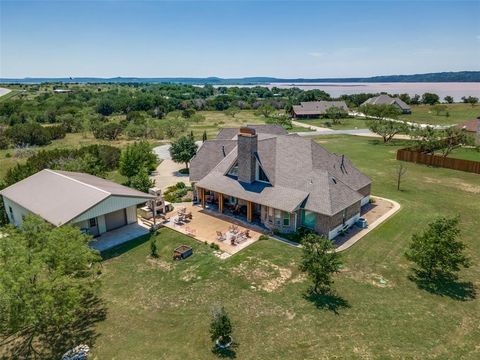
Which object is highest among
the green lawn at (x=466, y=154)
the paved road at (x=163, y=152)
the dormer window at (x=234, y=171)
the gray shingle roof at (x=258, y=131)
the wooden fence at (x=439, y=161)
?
the gray shingle roof at (x=258, y=131)

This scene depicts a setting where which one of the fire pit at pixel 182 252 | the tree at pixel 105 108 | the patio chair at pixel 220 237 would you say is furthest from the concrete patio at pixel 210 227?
the tree at pixel 105 108

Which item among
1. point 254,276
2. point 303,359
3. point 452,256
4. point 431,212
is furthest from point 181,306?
point 431,212

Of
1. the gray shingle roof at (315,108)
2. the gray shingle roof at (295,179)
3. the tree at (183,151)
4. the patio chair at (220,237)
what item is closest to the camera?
the patio chair at (220,237)

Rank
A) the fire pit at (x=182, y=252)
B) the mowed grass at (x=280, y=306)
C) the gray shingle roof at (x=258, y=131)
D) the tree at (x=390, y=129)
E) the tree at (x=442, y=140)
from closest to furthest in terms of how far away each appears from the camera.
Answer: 1. the mowed grass at (x=280, y=306)
2. the fire pit at (x=182, y=252)
3. the gray shingle roof at (x=258, y=131)
4. the tree at (x=442, y=140)
5. the tree at (x=390, y=129)

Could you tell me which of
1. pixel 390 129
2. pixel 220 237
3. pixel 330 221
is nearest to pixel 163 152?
pixel 220 237

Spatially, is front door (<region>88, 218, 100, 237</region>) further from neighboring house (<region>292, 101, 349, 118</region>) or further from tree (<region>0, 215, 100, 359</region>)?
neighboring house (<region>292, 101, 349, 118</region>)

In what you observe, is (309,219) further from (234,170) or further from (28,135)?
(28,135)

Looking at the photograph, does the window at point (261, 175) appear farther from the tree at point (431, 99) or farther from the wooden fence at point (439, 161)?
the tree at point (431, 99)
